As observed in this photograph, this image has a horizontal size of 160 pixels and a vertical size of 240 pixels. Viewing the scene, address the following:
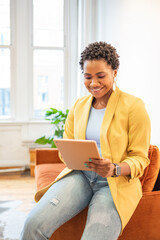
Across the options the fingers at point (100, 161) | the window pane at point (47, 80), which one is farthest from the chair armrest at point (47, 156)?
the window pane at point (47, 80)

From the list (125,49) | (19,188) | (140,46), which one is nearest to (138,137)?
(140,46)

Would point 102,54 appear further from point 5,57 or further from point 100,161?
point 5,57

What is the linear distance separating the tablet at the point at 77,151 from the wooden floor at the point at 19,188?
4.89 feet

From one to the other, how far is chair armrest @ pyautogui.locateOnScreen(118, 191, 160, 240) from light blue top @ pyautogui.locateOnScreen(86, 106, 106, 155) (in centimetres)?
40

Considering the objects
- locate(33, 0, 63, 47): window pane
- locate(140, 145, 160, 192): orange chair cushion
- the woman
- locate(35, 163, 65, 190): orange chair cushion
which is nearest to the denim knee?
the woman

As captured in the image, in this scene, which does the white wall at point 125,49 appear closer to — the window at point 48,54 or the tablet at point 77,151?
the window at point 48,54

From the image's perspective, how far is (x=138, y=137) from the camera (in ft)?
4.42

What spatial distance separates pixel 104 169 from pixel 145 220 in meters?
0.45

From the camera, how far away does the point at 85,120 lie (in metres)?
1.51

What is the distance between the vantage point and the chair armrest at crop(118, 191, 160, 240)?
1.46 m

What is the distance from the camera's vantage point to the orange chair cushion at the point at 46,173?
84.4 inches

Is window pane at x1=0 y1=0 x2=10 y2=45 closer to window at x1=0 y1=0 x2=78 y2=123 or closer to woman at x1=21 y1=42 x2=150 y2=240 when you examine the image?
window at x1=0 y1=0 x2=78 y2=123

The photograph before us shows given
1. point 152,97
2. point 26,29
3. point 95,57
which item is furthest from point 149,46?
point 26,29

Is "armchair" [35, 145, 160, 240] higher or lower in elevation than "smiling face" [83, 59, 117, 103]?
lower
